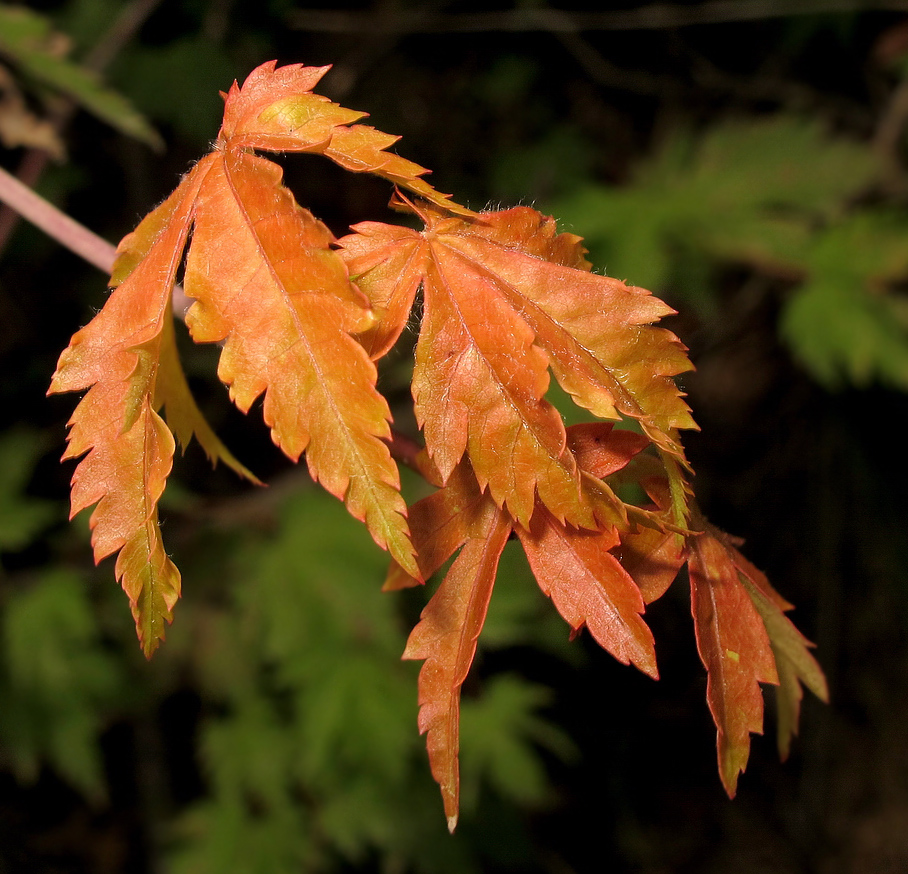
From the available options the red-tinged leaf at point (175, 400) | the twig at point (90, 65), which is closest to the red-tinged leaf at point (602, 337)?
the red-tinged leaf at point (175, 400)

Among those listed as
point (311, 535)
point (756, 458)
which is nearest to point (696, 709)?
point (756, 458)

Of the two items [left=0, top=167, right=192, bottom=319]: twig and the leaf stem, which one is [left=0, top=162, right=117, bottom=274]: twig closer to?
[left=0, top=167, right=192, bottom=319]: twig

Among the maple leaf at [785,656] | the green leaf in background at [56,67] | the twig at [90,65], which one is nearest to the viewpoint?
the maple leaf at [785,656]

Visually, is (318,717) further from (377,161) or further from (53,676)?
(377,161)

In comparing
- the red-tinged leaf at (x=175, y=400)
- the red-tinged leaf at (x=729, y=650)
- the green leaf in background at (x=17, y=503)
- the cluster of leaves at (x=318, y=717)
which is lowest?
the cluster of leaves at (x=318, y=717)

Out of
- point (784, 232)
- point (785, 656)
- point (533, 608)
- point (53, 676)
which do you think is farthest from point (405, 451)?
point (784, 232)

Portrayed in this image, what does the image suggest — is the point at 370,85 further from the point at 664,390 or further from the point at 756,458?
the point at 664,390

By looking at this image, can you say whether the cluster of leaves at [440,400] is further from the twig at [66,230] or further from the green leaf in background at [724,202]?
the green leaf in background at [724,202]
